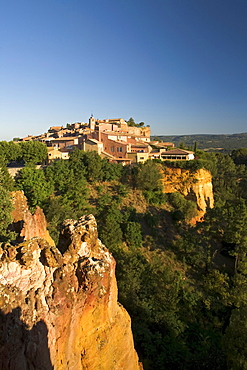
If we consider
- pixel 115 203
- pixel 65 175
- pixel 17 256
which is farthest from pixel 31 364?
pixel 65 175

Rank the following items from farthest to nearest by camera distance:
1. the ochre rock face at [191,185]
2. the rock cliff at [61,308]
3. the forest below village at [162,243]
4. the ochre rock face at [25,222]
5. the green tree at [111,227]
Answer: the ochre rock face at [191,185]
the green tree at [111,227]
the forest below village at [162,243]
the ochre rock face at [25,222]
the rock cliff at [61,308]

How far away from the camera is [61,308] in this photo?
5812 millimetres

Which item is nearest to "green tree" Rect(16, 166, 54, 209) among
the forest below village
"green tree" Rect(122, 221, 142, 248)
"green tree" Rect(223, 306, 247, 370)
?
the forest below village

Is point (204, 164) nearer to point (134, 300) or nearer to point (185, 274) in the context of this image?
point (185, 274)

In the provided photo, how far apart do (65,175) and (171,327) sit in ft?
83.6

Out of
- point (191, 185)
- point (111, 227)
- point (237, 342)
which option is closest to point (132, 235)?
point (111, 227)

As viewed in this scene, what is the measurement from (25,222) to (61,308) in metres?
9.10

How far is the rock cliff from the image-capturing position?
5216 millimetres

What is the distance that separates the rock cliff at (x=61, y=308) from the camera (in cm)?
522

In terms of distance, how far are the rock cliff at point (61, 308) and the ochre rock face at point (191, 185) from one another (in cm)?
3252

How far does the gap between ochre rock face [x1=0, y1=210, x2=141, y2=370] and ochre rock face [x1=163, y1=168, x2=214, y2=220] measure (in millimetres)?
32493

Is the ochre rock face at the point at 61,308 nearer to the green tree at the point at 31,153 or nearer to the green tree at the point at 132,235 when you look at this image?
the green tree at the point at 132,235

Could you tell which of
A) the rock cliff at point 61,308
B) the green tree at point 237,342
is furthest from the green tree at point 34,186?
the rock cliff at point 61,308

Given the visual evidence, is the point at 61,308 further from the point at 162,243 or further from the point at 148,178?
the point at 148,178
